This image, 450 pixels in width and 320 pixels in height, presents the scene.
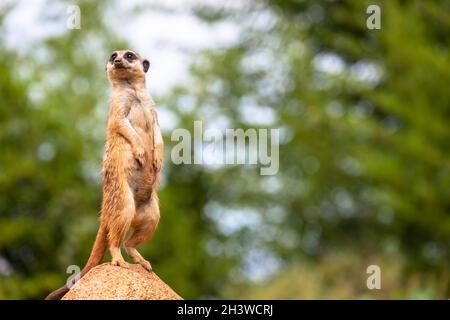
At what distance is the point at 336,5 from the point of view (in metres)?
16.4

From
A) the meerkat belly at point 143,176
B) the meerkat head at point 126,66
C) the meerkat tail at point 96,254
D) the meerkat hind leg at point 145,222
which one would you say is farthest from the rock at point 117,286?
the meerkat head at point 126,66

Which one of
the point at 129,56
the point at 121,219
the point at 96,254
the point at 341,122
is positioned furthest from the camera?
the point at 341,122

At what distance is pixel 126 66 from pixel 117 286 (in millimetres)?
968

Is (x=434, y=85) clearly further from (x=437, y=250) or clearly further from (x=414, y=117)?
(x=437, y=250)

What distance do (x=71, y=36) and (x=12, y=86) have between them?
17.8 feet

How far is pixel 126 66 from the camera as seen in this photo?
4.11m

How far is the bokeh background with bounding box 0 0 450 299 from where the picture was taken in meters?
11.4

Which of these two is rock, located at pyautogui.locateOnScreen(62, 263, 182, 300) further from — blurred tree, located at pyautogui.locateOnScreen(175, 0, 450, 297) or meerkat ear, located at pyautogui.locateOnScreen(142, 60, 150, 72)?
blurred tree, located at pyautogui.locateOnScreen(175, 0, 450, 297)

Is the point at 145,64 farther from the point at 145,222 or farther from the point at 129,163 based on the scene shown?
the point at 145,222

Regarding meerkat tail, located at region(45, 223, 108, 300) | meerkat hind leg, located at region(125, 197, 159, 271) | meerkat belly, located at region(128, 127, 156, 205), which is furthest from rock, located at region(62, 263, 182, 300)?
meerkat belly, located at region(128, 127, 156, 205)

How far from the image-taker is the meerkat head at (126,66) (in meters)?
4.08

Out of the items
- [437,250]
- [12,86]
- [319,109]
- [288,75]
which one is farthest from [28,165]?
[437,250]

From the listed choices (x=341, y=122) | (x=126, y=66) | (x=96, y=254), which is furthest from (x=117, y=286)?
(x=341, y=122)

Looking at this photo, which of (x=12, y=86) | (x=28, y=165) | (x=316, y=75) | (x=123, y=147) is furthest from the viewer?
(x=316, y=75)
